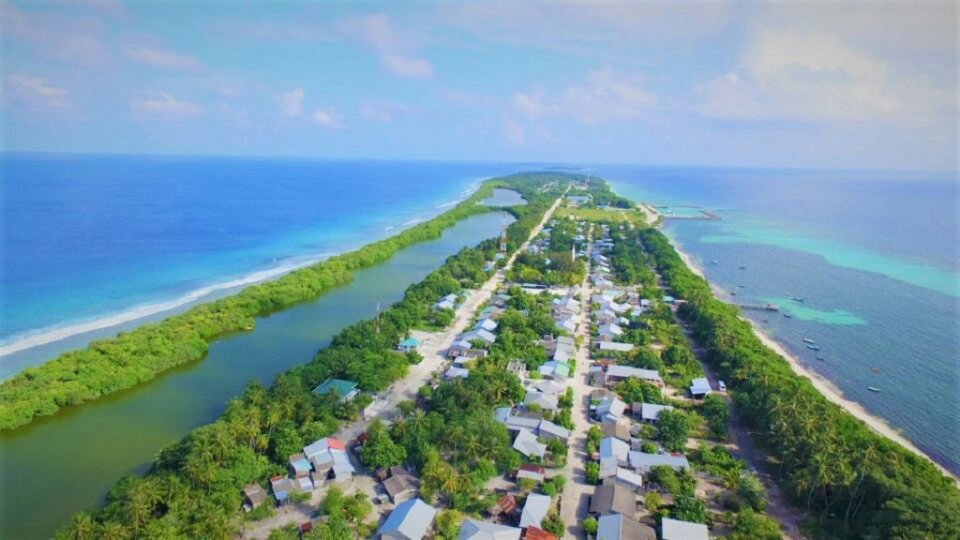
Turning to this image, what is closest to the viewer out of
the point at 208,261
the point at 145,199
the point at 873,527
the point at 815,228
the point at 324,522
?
the point at 873,527

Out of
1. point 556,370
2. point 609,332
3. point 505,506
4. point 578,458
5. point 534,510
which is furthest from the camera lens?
point 609,332

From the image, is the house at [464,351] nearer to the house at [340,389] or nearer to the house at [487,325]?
the house at [487,325]

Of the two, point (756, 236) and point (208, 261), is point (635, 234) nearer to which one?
point (756, 236)

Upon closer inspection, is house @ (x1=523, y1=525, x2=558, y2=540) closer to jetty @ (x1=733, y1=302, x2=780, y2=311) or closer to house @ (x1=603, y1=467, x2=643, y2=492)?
house @ (x1=603, y1=467, x2=643, y2=492)

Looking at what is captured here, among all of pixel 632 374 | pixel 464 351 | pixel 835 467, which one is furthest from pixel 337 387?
pixel 835 467

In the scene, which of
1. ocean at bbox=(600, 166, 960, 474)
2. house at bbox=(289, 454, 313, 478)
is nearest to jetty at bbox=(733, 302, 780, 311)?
ocean at bbox=(600, 166, 960, 474)

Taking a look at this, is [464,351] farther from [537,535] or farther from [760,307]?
[760,307]

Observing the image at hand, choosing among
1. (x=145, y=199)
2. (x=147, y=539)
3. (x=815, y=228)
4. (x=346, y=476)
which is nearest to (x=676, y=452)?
(x=346, y=476)
